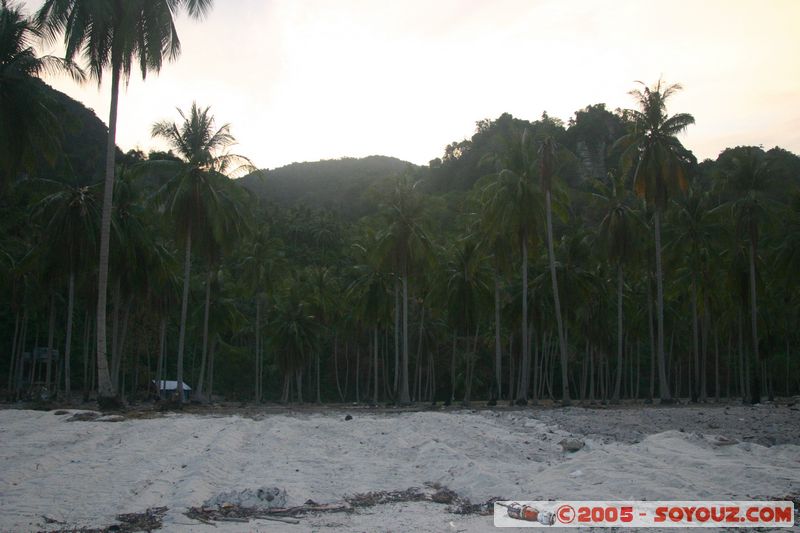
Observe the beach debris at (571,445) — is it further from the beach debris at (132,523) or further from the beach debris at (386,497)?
the beach debris at (132,523)

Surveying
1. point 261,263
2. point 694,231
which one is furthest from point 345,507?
point 261,263

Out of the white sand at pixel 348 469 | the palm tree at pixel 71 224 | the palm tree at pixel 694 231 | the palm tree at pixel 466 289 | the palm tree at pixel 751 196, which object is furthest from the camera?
the palm tree at pixel 466 289

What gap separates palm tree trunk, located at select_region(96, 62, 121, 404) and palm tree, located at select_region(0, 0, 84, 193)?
331 centimetres

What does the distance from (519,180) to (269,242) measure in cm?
2000

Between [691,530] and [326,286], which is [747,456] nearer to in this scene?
[691,530]

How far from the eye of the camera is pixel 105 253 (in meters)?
24.0

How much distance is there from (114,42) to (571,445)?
19.8 metres

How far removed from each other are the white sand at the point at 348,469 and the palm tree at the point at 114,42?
6.37 metres

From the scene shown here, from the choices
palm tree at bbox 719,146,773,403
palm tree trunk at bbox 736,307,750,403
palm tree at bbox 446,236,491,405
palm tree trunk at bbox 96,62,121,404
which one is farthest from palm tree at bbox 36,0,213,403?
palm tree trunk at bbox 736,307,750,403

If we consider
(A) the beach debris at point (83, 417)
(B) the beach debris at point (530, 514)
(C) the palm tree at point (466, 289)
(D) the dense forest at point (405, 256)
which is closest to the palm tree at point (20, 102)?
(D) the dense forest at point (405, 256)

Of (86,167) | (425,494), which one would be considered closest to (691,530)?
(425,494)

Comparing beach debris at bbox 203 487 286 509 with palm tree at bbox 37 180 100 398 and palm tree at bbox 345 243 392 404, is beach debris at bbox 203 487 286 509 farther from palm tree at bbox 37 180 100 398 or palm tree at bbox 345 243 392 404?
palm tree at bbox 345 243 392 404

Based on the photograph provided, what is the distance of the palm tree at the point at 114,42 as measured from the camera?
2203cm

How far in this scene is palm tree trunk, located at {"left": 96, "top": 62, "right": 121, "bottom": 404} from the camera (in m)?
23.4
